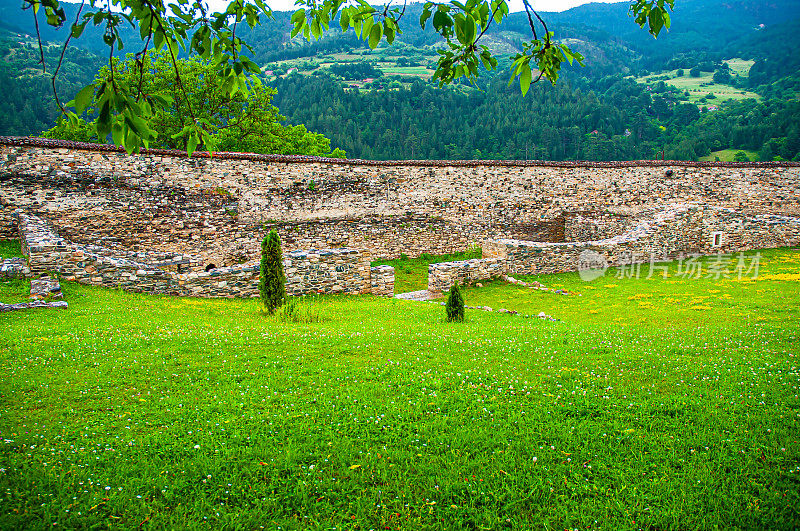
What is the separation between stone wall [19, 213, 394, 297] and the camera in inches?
472

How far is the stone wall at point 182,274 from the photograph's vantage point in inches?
472

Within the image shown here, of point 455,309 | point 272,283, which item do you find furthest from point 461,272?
point 272,283

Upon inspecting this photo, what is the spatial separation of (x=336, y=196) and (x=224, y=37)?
18.3 m

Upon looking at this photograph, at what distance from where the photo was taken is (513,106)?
3418 inches

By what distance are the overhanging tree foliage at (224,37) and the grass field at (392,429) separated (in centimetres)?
267

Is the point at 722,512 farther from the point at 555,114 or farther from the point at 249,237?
the point at 555,114

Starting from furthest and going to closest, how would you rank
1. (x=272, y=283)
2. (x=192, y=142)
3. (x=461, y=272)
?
(x=461, y=272) < (x=272, y=283) < (x=192, y=142)

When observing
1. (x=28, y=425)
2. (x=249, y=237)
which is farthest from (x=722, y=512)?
(x=249, y=237)

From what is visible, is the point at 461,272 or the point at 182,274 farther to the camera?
the point at 461,272

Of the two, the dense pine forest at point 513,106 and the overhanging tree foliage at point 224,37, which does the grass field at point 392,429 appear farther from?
the dense pine forest at point 513,106

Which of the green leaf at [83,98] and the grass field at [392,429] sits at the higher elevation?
the green leaf at [83,98]

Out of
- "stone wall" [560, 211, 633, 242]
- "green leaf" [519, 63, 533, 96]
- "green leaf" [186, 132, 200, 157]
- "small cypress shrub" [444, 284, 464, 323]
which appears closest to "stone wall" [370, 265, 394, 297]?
"small cypress shrub" [444, 284, 464, 323]

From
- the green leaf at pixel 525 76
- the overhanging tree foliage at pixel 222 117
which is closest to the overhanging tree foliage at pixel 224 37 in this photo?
the green leaf at pixel 525 76

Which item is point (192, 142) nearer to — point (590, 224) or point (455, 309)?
point (455, 309)
